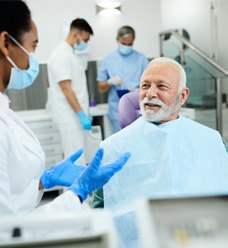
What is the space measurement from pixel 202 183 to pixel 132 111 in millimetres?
596

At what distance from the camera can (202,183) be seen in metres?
1.30

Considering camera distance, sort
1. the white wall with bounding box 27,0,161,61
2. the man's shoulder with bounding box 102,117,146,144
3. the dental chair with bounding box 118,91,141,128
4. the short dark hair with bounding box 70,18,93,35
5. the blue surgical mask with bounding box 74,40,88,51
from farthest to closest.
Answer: the white wall with bounding box 27,0,161,61 < the blue surgical mask with bounding box 74,40,88,51 < the short dark hair with bounding box 70,18,93,35 < the dental chair with bounding box 118,91,141,128 < the man's shoulder with bounding box 102,117,146,144

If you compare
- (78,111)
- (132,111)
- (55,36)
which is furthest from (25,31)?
(55,36)

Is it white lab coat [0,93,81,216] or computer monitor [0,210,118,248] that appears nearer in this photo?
computer monitor [0,210,118,248]

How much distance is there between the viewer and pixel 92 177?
3.63ft

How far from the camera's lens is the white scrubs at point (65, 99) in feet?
9.18

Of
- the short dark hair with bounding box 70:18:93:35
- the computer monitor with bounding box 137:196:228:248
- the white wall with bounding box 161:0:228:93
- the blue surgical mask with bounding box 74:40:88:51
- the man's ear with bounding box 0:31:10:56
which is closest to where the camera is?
the computer monitor with bounding box 137:196:228:248

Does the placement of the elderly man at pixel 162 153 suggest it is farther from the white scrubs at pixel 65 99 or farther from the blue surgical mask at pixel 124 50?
the blue surgical mask at pixel 124 50

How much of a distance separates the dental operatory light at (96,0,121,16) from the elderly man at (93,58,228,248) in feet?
7.31

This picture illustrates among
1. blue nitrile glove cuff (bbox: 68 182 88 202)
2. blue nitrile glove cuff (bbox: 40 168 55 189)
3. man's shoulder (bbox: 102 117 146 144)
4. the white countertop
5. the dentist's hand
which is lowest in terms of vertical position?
the white countertop

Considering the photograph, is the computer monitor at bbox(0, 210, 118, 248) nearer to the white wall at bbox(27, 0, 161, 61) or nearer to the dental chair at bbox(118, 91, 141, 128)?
the dental chair at bbox(118, 91, 141, 128)

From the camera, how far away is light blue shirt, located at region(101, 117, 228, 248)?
1.29 meters

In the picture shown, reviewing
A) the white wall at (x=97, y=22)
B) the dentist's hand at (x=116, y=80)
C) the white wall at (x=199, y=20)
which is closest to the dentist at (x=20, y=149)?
the dentist's hand at (x=116, y=80)

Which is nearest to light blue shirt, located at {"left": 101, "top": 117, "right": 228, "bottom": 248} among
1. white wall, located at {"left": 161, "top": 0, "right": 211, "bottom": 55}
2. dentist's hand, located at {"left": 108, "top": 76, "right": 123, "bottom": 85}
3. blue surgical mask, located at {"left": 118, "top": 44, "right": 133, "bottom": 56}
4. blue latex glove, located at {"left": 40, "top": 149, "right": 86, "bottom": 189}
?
blue latex glove, located at {"left": 40, "top": 149, "right": 86, "bottom": 189}
